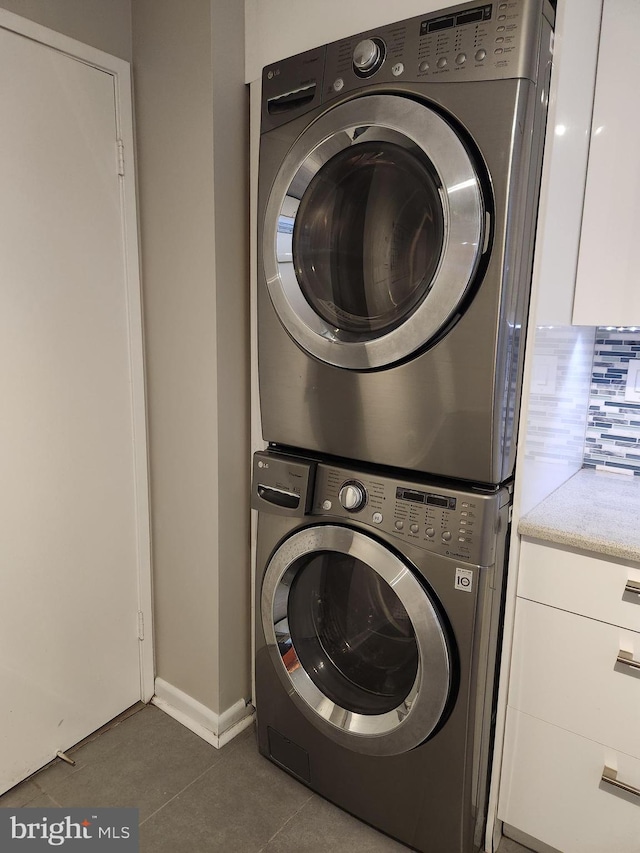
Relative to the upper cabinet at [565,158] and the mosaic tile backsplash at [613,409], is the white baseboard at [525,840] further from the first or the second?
the upper cabinet at [565,158]

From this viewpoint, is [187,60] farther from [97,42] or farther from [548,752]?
[548,752]

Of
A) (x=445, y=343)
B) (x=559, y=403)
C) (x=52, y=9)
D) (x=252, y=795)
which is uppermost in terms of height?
(x=52, y=9)

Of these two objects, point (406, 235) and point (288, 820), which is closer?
point (406, 235)

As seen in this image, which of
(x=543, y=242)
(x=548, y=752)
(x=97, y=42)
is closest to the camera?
(x=543, y=242)

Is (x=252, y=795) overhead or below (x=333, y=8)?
below

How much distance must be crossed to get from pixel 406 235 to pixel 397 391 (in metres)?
0.34

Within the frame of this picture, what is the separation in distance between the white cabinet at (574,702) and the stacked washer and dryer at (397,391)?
0.08 metres

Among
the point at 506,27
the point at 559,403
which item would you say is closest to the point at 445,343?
the point at 559,403

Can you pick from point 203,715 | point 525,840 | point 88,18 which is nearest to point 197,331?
point 88,18

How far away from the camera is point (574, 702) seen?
1.33m

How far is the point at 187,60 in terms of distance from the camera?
5.16ft

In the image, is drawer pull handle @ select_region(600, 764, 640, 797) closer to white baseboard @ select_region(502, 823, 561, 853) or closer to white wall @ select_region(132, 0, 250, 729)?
white baseboard @ select_region(502, 823, 561, 853)

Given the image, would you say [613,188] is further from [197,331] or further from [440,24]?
[197,331]

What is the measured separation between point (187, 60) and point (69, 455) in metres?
1.14
